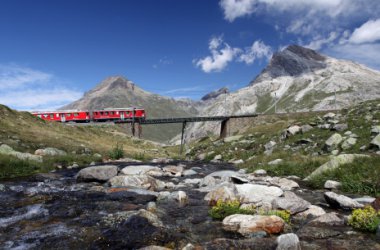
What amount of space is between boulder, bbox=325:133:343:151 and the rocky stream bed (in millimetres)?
6973

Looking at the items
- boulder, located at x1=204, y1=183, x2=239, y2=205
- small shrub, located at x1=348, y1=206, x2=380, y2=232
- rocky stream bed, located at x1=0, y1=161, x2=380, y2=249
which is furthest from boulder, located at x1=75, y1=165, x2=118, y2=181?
small shrub, located at x1=348, y1=206, x2=380, y2=232

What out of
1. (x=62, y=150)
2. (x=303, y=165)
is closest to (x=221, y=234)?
(x=303, y=165)

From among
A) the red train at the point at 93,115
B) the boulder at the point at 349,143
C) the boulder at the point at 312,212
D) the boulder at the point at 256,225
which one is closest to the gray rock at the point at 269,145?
the boulder at the point at 349,143

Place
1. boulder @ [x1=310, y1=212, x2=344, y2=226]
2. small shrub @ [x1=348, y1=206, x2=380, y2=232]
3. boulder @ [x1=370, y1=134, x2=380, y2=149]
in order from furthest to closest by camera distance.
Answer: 1. boulder @ [x1=370, y1=134, x2=380, y2=149]
2. boulder @ [x1=310, y1=212, x2=344, y2=226]
3. small shrub @ [x1=348, y1=206, x2=380, y2=232]

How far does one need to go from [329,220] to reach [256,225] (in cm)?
241

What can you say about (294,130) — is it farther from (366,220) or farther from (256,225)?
(256,225)

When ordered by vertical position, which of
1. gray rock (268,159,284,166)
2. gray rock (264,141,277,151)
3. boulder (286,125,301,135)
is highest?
boulder (286,125,301,135)

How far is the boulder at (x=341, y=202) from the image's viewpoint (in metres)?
10.9

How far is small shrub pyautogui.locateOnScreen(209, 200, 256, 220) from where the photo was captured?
34.3 ft

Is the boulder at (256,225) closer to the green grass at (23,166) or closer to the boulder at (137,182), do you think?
the boulder at (137,182)

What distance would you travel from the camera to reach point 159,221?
10.1m

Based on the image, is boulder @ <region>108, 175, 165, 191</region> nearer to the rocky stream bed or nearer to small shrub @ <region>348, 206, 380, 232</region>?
the rocky stream bed

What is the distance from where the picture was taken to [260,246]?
784cm

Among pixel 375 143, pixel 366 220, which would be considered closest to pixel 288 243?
pixel 366 220
